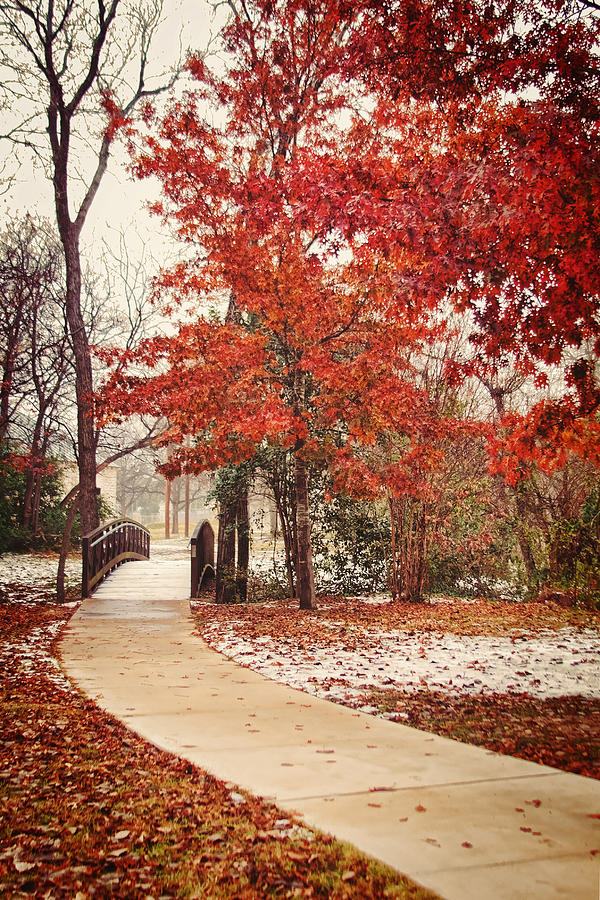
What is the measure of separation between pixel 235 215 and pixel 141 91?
9433 mm

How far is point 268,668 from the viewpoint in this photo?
6.84 metres

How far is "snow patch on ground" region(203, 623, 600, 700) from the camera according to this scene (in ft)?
19.7

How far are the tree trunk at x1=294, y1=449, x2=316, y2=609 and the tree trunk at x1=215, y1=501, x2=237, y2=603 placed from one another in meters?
2.28

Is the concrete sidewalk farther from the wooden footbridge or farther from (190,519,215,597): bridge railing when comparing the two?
the wooden footbridge

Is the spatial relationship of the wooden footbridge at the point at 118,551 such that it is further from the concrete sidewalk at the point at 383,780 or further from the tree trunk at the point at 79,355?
the concrete sidewalk at the point at 383,780

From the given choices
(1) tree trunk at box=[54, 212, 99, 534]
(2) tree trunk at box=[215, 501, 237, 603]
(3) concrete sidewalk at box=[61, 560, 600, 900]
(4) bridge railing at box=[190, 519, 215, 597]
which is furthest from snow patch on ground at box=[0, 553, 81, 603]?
Result: (3) concrete sidewalk at box=[61, 560, 600, 900]

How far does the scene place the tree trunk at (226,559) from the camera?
1292cm

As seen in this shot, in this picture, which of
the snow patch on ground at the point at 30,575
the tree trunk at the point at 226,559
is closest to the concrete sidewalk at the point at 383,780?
the tree trunk at the point at 226,559

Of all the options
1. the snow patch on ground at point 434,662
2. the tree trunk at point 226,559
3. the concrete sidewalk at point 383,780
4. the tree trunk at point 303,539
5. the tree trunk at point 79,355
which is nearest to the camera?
the concrete sidewalk at point 383,780

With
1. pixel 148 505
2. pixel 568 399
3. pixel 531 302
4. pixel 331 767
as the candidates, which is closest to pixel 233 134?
pixel 531 302

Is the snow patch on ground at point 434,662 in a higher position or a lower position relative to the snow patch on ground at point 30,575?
lower

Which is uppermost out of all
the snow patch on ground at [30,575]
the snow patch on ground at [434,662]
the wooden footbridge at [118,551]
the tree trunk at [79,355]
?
the tree trunk at [79,355]

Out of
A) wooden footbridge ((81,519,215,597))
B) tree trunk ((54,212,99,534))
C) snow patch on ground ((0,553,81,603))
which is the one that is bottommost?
snow patch on ground ((0,553,81,603))

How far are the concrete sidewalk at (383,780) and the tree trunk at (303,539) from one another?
4.33m
